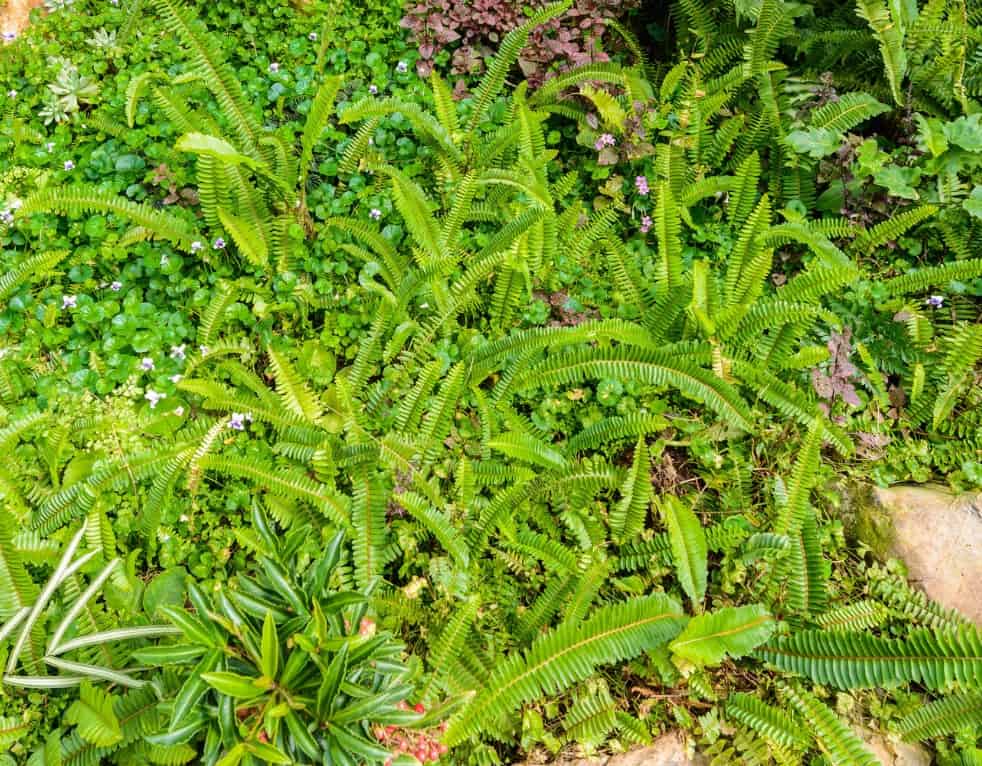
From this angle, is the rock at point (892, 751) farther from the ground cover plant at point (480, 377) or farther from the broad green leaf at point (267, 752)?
the broad green leaf at point (267, 752)

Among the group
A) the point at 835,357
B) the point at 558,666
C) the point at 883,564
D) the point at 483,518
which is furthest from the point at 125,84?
the point at 883,564

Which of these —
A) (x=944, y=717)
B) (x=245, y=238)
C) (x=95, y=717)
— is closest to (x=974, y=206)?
(x=944, y=717)

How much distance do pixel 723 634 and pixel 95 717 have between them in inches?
92.8

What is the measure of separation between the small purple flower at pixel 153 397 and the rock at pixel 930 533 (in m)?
3.35

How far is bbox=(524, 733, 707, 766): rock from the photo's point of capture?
2.88 meters

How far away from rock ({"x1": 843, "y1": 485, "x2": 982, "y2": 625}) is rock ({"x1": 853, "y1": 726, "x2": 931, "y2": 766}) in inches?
24.8

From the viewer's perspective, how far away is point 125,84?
435cm

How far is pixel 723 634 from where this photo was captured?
2949mm

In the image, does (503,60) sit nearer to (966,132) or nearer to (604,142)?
(604,142)

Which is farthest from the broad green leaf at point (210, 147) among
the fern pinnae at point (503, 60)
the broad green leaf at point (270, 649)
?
the broad green leaf at point (270, 649)

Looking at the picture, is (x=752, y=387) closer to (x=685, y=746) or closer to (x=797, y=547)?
(x=797, y=547)

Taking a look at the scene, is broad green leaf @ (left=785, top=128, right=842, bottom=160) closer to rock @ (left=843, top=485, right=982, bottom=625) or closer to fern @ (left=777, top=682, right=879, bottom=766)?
rock @ (left=843, top=485, right=982, bottom=625)

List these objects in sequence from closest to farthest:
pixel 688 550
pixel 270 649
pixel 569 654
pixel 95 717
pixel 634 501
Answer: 1. pixel 270 649
2. pixel 95 717
3. pixel 569 654
4. pixel 688 550
5. pixel 634 501

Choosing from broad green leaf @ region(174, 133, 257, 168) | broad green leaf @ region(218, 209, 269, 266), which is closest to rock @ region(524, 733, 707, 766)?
broad green leaf @ region(218, 209, 269, 266)
